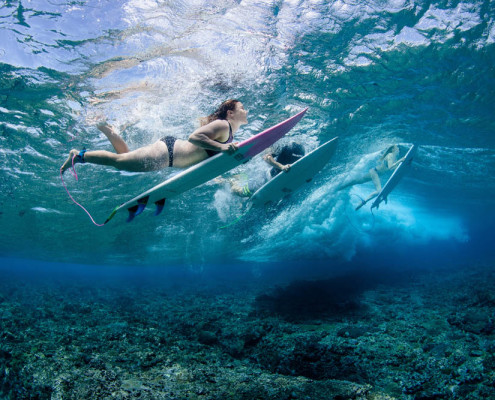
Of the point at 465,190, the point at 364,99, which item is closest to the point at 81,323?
the point at 364,99

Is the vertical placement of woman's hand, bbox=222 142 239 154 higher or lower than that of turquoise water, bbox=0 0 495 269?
lower

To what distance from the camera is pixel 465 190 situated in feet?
82.9

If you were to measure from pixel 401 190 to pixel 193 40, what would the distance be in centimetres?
2475

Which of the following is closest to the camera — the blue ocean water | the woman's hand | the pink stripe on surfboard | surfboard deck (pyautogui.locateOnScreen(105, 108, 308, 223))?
the blue ocean water

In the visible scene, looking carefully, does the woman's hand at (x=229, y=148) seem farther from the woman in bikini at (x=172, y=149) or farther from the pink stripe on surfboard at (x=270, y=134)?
the pink stripe on surfboard at (x=270, y=134)

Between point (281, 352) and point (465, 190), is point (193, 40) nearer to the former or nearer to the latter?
point (281, 352)

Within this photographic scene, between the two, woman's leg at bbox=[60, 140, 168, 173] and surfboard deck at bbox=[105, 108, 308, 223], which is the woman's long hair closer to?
surfboard deck at bbox=[105, 108, 308, 223]

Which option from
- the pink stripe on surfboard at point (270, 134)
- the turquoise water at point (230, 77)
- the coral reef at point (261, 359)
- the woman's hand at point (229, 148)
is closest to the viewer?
the coral reef at point (261, 359)

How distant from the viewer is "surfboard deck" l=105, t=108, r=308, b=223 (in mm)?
4898

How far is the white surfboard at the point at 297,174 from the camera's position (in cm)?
699

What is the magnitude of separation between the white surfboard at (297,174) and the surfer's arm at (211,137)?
117 inches

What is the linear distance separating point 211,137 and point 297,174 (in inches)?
150

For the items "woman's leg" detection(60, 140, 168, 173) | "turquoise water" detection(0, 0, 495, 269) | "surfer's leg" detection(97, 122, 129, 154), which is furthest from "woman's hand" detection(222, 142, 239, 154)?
"turquoise water" detection(0, 0, 495, 269)

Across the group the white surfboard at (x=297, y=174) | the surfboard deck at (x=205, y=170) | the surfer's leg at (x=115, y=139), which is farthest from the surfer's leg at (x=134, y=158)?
the white surfboard at (x=297, y=174)
